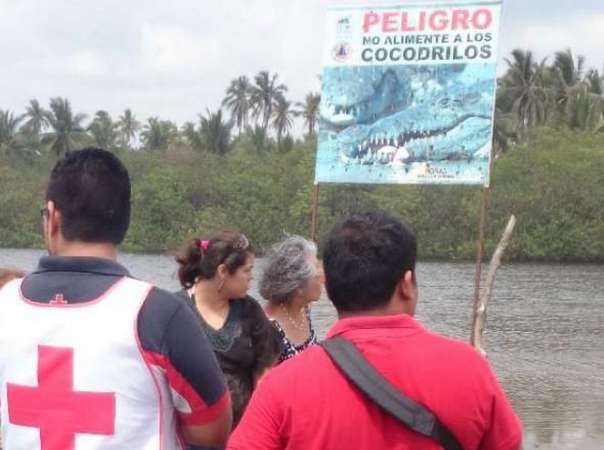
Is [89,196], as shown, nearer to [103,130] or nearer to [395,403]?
[395,403]

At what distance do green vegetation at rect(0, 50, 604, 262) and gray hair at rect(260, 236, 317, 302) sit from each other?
35340 mm

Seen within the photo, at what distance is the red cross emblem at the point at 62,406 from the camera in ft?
7.43

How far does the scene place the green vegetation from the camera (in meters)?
49.4

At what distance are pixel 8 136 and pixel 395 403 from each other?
228 feet

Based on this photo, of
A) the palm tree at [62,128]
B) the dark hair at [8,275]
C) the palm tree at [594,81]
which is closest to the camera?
the dark hair at [8,275]

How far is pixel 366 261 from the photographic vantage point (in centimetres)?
219

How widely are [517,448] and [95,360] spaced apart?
0.92 m

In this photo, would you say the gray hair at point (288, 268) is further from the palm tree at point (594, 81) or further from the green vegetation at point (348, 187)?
the palm tree at point (594, 81)

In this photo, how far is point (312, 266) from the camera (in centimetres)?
408

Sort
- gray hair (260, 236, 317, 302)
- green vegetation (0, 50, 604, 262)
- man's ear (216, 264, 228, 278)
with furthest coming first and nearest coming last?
green vegetation (0, 50, 604, 262), gray hair (260, 236, 317, 302), man's ear (216, 264, 228, 278)

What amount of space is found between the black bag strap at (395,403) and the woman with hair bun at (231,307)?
5.45 feet

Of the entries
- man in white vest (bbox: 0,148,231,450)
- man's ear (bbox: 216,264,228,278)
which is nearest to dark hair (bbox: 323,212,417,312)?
man in white vest (bbox: 0,148,231,450)

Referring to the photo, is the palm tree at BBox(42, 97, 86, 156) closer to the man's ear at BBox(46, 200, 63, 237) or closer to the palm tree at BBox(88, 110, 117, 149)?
the palm tree at BBox(88, 110, 117, 149)

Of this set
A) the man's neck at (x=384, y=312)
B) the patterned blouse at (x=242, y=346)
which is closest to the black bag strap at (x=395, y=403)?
the man's neck at (x=384, y=312)
